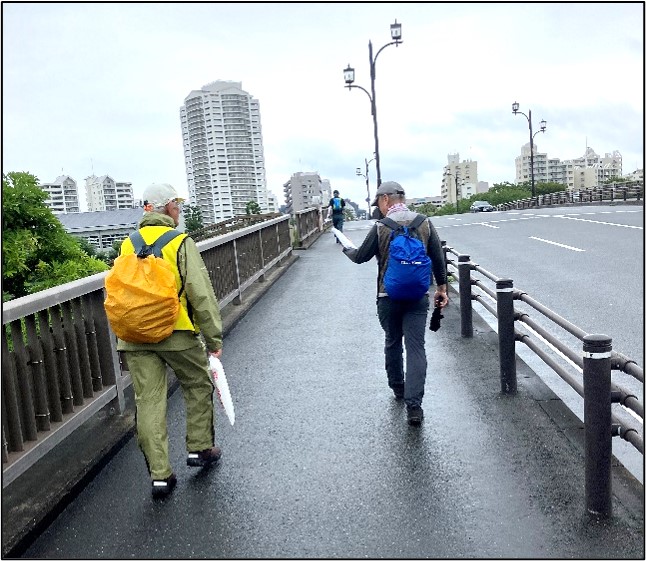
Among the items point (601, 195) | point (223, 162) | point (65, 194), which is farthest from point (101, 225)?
point (601, 195)

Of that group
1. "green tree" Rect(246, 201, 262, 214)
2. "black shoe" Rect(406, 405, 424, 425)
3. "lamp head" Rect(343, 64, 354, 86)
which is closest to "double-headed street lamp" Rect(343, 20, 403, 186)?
"lamp head" Rect(343, 64, 354, 86)

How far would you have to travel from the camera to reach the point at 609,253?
46.4 ft

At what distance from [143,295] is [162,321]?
0.62 feet

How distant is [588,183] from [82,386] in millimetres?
198591

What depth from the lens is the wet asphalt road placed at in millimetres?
3104

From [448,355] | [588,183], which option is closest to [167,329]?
[448,355]

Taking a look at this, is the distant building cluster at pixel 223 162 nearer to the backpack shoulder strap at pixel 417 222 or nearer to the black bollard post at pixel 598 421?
the backpack shoulder strap at pixel 417 222

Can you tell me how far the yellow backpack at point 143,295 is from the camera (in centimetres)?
350

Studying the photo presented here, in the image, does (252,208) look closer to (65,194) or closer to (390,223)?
(65,194)

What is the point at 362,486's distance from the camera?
371 centimetres

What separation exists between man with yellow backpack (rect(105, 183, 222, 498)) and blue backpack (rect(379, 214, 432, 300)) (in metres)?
1.39

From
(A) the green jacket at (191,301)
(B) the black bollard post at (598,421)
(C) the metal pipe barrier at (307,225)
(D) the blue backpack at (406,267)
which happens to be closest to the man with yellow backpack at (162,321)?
(A) the green jacket at (191,301)

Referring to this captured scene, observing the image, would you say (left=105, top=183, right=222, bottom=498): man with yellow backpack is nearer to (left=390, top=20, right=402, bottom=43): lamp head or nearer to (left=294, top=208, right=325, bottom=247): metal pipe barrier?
(left=294, top=208, right=325, bottom=247): metal pipe barrier

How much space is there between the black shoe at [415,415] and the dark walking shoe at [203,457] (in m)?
1.46
